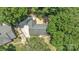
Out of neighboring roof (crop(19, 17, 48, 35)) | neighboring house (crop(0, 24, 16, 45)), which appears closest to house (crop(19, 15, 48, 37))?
neighboring roof (crop(19, 17, 48, 35))

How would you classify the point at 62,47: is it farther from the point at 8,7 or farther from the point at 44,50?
the point at 8,7

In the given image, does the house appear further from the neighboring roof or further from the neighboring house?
the neighboring house

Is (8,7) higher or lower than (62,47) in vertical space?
higher

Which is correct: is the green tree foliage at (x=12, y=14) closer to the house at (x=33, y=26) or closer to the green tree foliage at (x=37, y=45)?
the house at (x=33, y=26)

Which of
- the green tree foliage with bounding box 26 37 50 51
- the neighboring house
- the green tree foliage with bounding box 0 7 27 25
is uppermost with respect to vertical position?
the green tree foliage with bounding box 0 7 27 25
